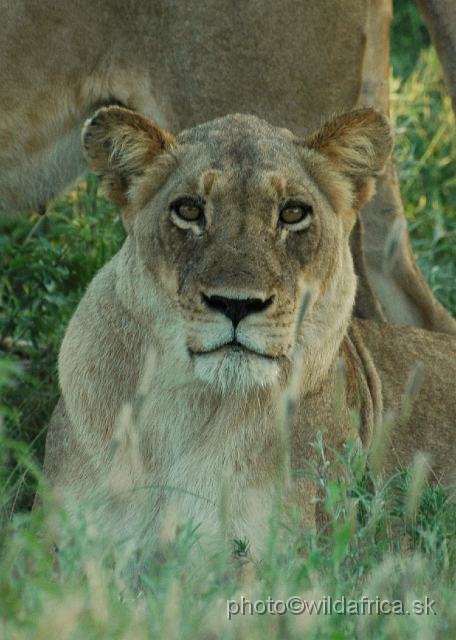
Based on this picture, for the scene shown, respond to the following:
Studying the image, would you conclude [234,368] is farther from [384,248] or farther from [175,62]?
[384,248]

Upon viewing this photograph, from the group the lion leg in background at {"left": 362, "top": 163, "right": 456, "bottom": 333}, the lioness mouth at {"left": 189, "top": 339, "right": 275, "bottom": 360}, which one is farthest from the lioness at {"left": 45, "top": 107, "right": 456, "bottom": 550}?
the lion leg in background at {"left": 362, "top": 163, "right": 456, "bottom": 333}

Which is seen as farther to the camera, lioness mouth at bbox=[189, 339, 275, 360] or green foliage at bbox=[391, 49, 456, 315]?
green foliage at bbox=[391, 49, 456, 315]

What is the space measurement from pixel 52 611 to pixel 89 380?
4.98 feet

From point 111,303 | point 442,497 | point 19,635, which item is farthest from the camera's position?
point 111,303

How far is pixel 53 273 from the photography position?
4.41 m

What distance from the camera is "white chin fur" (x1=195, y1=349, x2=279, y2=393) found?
282 cm

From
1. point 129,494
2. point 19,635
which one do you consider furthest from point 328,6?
point 19,635

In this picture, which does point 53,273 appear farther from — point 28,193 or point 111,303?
point 111,303

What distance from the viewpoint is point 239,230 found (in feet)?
9.87

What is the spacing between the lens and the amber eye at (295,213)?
3.13 meters

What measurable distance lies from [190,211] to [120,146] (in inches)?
13.2

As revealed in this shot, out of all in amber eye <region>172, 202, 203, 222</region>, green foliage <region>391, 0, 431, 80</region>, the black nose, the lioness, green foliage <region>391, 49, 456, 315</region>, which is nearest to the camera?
the black nose

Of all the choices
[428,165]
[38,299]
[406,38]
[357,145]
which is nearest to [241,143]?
[357,145]

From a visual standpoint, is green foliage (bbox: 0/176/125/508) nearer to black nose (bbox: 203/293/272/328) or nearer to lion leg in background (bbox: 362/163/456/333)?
lion leg in background (bbox: 362/163/456/333)
